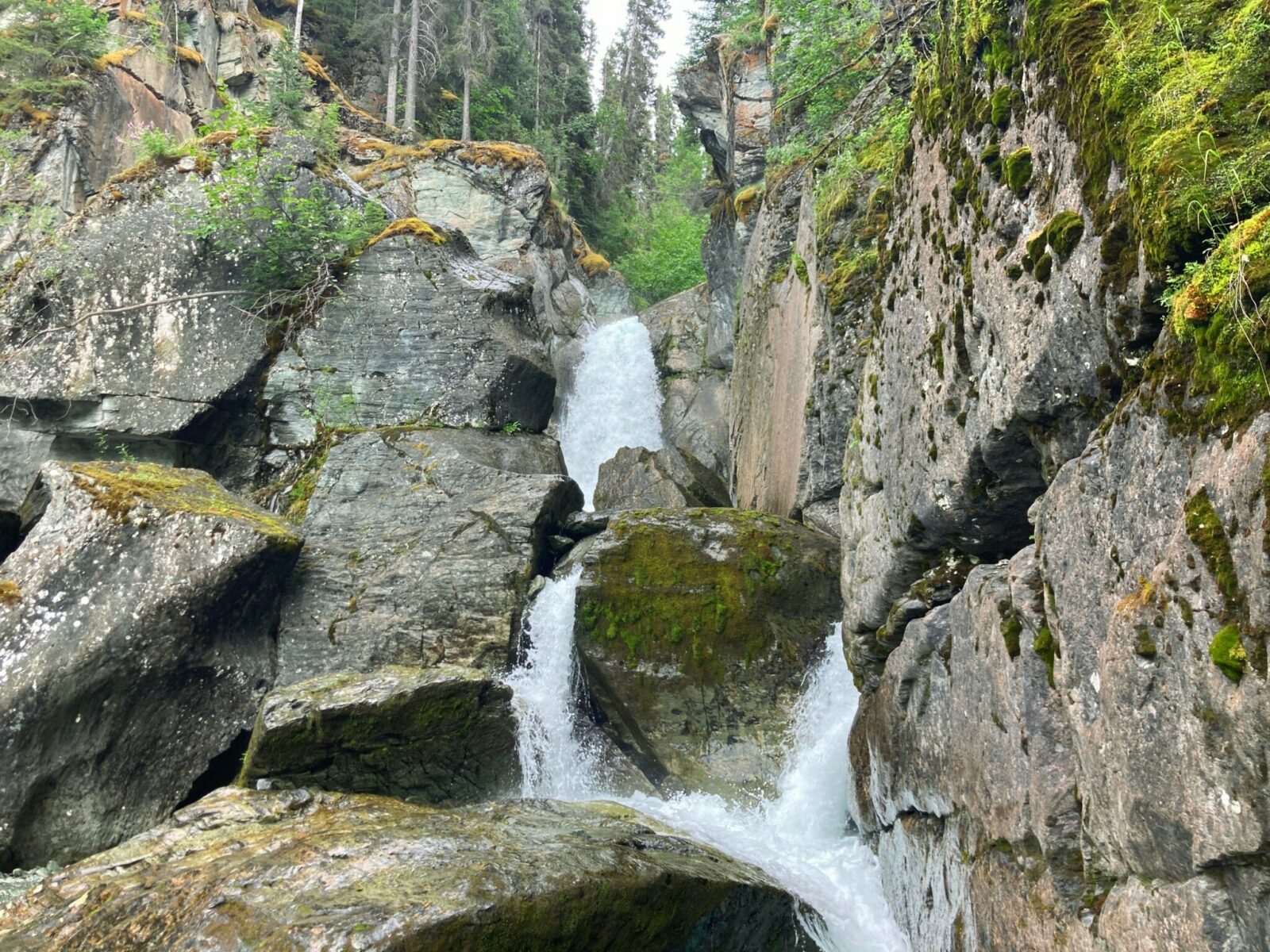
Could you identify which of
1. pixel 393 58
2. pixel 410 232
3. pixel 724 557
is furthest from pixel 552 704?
pixel 393 58

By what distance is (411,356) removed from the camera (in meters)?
13.4

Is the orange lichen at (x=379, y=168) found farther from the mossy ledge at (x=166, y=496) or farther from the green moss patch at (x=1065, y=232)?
the green moss patch at (x=1065, y=232)

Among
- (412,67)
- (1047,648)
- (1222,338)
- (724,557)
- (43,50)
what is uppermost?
(412,67)

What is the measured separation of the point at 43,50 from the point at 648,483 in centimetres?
1649

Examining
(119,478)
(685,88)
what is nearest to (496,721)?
(119,478)

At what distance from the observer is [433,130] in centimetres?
2970

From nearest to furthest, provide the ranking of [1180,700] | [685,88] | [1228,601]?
1. [1228,601]
2. [1180,700]
3. [685,88]

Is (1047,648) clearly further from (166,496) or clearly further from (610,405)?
(610,405)

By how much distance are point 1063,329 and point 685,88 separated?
62.5 feet

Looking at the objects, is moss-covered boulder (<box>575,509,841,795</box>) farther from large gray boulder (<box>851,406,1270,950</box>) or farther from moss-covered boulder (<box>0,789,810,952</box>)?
large gray boulder (<box>851,406,1270,950</box>)

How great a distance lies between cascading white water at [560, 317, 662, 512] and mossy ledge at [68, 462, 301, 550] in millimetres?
7488

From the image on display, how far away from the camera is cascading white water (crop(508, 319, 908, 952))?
6141 millimetres

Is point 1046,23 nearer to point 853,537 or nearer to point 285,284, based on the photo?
point 853,537

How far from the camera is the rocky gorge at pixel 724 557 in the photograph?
120 inches
